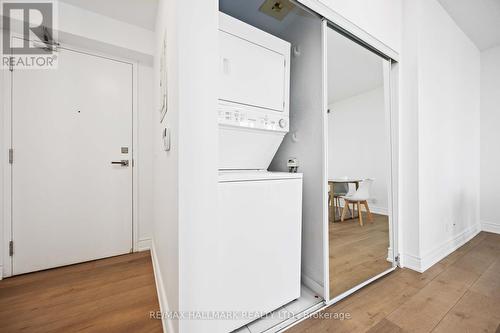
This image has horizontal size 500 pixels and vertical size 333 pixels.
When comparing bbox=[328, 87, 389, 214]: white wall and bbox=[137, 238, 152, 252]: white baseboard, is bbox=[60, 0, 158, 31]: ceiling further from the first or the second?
bbox=[137, 238, 152, 252]: white baseboard

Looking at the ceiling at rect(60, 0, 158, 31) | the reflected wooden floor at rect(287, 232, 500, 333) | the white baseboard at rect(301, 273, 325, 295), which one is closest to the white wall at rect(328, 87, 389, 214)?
the reflected wooden floor at rect(287, 232, 500, 333)

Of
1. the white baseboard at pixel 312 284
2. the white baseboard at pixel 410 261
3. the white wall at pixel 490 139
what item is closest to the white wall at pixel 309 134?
the white baseboard at pixel 312 284

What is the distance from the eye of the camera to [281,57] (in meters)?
1.37

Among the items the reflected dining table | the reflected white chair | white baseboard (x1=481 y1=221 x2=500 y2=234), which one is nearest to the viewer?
the reflected dining table

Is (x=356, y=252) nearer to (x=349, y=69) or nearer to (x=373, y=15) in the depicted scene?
(x=349, y=69)

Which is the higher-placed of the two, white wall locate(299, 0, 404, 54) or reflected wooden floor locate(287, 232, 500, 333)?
white wall locate(299, 0, 404, 54)

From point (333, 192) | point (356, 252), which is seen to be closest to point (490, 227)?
point (356, 252)

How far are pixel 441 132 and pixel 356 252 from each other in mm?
1635

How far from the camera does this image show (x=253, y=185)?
1.09m

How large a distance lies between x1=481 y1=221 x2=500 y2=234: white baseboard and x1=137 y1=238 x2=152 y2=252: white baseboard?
15.4 ft

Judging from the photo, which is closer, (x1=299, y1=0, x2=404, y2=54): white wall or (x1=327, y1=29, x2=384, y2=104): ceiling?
(x1=299, y1=0, x2=404, y2=54): white wall

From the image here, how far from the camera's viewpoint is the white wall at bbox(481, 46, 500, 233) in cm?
273

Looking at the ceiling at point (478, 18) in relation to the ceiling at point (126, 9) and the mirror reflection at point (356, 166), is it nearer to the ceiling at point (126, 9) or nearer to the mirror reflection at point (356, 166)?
the mirror reflection at point (356, 166)

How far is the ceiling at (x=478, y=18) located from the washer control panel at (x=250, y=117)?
2379 mm
